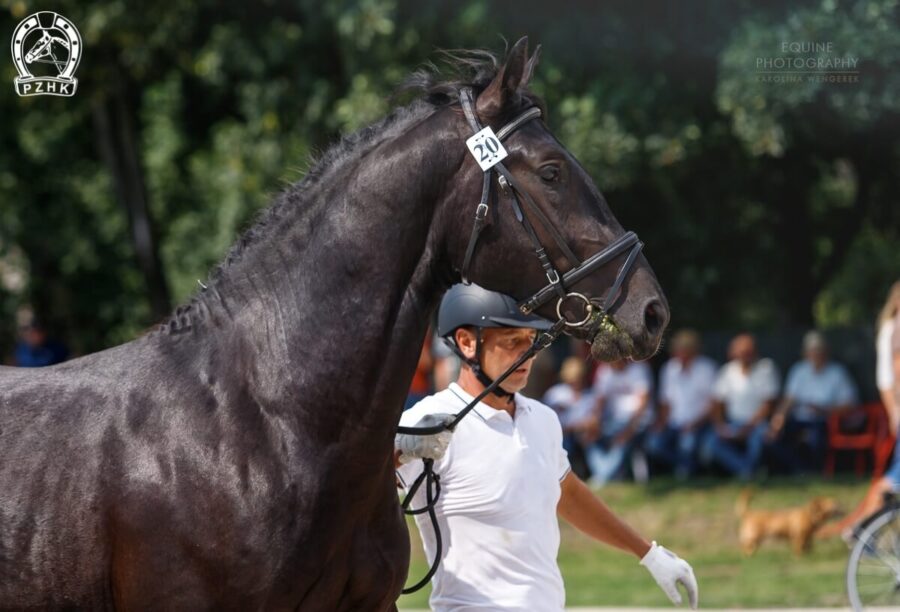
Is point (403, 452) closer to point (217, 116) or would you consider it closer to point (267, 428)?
point (267, 428)

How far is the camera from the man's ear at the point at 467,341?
4.30m

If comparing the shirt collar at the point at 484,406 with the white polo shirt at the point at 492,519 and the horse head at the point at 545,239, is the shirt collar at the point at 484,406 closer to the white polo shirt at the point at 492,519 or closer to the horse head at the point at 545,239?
the white polo shirt at the point at 492,519

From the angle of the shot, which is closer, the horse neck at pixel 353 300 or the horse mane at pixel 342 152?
the horse neck at pixel 353 300

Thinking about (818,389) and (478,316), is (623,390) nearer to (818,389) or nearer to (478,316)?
(818,389)

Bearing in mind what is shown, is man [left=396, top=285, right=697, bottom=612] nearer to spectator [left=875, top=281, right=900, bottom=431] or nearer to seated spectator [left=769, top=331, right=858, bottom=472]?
spectator [left=875, top=281, right=900, bottom=431]

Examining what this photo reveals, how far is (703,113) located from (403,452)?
1020 cm

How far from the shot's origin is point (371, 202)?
3.54m

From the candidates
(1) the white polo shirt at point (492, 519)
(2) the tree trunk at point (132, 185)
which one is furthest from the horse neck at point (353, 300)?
(2) the tree trunk at point (132, 185)

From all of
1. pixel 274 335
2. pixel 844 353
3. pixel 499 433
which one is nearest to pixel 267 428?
pixel 274 335

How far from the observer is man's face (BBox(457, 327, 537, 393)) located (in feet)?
14.0

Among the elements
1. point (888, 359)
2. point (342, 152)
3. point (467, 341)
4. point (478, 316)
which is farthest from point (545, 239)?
point (888, 359)

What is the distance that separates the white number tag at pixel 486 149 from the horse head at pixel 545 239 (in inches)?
0.8

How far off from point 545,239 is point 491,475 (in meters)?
1.02

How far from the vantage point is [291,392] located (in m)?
3.48
